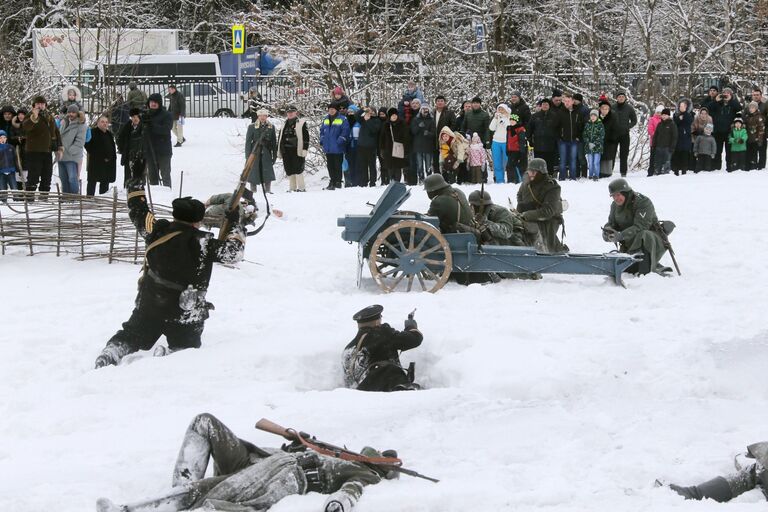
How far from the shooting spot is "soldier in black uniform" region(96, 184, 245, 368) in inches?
331

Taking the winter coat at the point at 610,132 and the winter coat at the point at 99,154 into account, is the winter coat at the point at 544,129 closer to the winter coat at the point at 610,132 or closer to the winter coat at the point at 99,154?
the winter coat at the point at 610,132

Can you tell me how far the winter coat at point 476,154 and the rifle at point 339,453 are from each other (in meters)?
11.4

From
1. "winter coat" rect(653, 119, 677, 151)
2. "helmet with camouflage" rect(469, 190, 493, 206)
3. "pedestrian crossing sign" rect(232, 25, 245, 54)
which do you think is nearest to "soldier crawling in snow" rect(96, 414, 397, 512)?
"helmet with camouflage" rect(469, 190, 493, 206)

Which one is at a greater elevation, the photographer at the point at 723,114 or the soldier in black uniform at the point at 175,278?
the photographer at the point at 723,114

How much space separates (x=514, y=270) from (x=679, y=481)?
4933 mm

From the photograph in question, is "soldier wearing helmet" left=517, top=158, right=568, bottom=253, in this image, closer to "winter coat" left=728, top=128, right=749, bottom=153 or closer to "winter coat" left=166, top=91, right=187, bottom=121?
"winter coat" left=728, top=128, right=749, bottom=153

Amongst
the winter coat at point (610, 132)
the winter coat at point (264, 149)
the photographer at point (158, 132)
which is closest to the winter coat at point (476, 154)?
the winter coat at point (610, 132)

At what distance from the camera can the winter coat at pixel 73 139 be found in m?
15.9

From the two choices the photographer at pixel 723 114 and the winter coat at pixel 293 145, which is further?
the photographer at pixel 723 114

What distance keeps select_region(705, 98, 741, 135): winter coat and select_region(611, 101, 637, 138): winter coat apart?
1.53 metres

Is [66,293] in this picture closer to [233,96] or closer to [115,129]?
[115,129]

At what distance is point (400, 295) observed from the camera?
418 inches

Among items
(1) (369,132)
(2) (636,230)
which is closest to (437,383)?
(2) (636,230)

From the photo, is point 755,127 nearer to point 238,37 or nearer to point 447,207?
point 447,207
